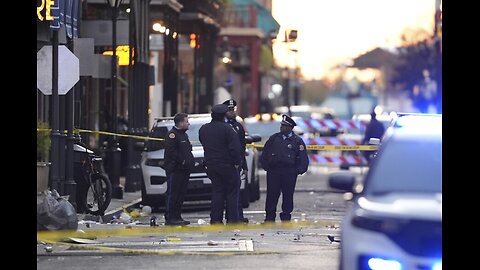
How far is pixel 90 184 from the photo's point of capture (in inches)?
853

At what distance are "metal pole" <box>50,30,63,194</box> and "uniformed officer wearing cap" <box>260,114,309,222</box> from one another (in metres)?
3.16

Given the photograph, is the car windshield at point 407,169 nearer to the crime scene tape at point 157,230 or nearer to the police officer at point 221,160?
the crime scene tape at point 157,230

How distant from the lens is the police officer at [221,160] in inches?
774

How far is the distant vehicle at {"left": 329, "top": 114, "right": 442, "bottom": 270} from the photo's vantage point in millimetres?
10016

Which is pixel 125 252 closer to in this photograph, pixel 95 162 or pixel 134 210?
pixel 95 162

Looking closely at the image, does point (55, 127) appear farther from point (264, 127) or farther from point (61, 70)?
point (264, 127)

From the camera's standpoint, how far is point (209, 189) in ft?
79.2

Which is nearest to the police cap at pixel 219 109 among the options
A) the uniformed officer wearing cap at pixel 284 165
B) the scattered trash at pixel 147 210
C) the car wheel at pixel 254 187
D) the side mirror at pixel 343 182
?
the uniformed officer wearing cap at pixel 284 165

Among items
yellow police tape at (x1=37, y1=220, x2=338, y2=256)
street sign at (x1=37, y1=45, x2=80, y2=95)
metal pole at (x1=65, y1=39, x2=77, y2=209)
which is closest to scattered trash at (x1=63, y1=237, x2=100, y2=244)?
yellow police tape at (x1=37, y1=220, x2=338, y2=256)

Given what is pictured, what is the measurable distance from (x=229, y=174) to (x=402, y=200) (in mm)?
9401

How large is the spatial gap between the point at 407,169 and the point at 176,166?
980 centimetres

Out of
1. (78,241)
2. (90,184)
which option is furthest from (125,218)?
(78,241)

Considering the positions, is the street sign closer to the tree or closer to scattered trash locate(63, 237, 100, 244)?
scattered trash locate(63, 237, 100, 244)

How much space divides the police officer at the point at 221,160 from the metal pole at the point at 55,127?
2557mm
